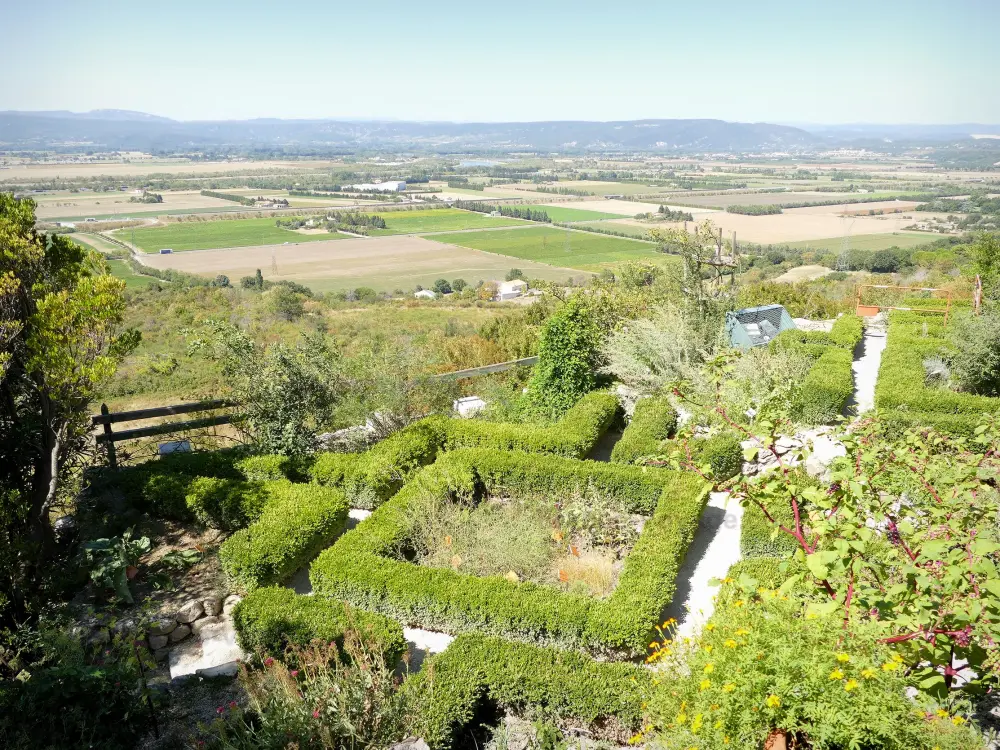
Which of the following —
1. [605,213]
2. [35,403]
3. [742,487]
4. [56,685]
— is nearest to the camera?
[742,487]

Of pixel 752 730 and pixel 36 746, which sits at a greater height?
pixel 752 730

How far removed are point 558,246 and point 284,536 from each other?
163 ft

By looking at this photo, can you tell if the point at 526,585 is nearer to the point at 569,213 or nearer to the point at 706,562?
the point at 706,562

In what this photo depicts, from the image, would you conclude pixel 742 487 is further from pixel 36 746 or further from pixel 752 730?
pixel 36 746

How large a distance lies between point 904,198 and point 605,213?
104ft

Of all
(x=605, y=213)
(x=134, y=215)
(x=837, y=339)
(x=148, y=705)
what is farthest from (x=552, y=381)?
(x=134, y=215)

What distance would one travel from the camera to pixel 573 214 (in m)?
70.9

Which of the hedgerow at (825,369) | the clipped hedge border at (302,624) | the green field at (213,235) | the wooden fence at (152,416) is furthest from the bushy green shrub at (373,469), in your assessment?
the green field at (213,235)

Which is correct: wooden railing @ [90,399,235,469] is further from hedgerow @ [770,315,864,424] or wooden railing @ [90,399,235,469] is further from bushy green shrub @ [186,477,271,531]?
hedgerow @ [770,315,864,424]

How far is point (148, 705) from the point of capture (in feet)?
14.4

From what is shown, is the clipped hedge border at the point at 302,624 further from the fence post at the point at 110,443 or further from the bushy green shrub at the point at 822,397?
the bushy green shrub at the point at 822,397

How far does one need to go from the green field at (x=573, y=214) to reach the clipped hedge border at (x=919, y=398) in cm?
5641

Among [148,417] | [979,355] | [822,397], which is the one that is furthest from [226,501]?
[979,355]

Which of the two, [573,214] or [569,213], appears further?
[569,213]
